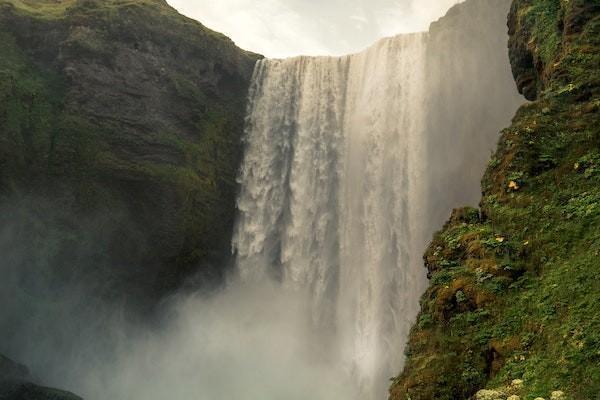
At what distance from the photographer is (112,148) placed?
2717 centimetres

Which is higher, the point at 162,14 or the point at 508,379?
the point at 162,14

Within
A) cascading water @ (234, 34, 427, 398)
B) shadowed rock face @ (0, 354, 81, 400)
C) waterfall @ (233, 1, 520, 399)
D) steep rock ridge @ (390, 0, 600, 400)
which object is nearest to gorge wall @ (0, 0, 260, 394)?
cascading water @ (234, 34, 427, 398)

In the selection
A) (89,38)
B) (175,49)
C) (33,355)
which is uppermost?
(175,49)

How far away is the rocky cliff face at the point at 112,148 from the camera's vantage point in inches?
993

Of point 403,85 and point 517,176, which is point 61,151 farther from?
point 517,176

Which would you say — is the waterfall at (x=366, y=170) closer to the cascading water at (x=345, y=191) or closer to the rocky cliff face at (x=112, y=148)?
the cascading water at (x=345, y=191)

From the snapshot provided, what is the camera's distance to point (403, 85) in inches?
1139

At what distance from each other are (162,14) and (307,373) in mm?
23025

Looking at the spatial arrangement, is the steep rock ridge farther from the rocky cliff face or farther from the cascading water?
the rocky cliff face

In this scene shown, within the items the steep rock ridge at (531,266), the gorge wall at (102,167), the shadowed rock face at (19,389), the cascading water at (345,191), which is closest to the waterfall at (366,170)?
the cascading water at (345,191)

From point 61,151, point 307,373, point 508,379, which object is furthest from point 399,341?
point 61,151

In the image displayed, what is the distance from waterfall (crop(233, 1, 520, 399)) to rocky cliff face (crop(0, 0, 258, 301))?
10.4 feet

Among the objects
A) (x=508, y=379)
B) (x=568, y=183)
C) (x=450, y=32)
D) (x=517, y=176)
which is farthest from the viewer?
(x=450, y=32)

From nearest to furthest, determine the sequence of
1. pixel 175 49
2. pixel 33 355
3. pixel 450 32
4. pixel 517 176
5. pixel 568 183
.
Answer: pixel 568 183 → pixel 517 176 → pixel 33 355 → pixel 450 32 → pixel 175 49
